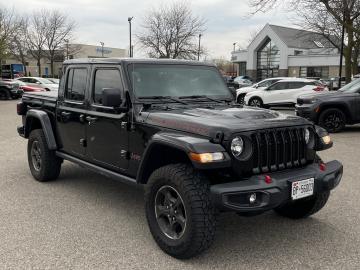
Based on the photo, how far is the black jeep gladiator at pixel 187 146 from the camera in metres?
3.52

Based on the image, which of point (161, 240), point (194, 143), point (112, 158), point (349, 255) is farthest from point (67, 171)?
point (349, 255)

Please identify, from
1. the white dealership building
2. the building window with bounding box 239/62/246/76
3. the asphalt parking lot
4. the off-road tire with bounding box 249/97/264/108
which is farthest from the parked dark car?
the building window with bounding box 239/62/246/76

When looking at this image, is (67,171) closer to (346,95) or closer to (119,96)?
(119,96)

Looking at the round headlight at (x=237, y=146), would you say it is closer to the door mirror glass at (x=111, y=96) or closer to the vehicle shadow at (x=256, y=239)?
the vehicle shadow at (x=256, y=239)

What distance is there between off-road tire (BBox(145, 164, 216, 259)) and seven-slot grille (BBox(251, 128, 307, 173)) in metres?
0.53

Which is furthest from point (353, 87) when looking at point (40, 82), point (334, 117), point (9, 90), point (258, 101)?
point (40, 82)

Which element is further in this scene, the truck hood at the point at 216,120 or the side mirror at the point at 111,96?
the side mirror at the point at 111,96

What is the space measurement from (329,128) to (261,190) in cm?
888

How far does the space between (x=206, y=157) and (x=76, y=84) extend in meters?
2.76

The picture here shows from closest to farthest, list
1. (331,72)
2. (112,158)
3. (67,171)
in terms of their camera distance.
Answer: (112,158), (67,171), (331,72)

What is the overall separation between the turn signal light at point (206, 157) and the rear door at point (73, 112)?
2.18 metres

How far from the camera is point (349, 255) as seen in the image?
383 centimetres

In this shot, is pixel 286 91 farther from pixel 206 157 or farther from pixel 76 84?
pixel 206 157

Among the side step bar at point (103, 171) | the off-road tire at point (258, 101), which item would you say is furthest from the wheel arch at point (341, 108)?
the side step bar at point (103, 171)
